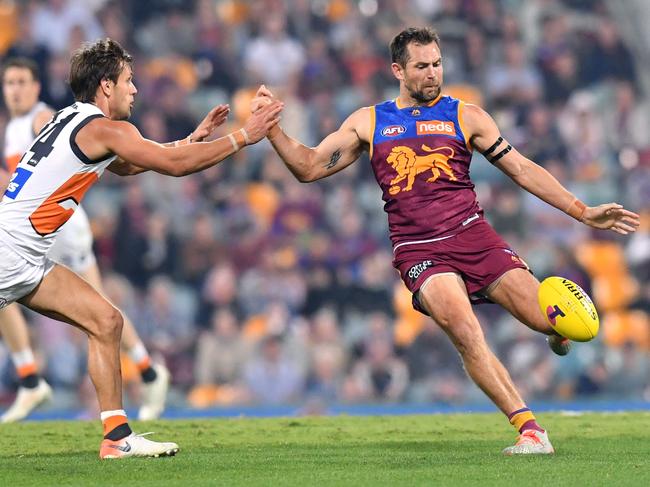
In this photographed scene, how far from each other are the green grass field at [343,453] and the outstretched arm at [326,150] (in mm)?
1861

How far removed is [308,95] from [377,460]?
10.1 m

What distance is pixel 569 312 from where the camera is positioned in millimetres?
7520

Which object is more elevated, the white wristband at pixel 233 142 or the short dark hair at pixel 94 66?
the short dark hair at pixel 94 66

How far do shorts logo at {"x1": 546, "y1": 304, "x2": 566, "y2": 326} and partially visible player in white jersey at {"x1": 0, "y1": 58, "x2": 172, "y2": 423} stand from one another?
4192 millimetres

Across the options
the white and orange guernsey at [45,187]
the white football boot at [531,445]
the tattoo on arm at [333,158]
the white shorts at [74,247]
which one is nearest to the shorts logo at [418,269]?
the tattoo on arm at [333,158]

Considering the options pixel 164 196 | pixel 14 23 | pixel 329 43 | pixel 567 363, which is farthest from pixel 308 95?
pixel 567 363

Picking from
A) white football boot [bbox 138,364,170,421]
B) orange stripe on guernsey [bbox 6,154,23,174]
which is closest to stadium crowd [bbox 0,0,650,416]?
white football boot [bbox 138,364,170,421]

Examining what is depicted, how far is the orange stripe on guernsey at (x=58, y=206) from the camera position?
23.7 ft

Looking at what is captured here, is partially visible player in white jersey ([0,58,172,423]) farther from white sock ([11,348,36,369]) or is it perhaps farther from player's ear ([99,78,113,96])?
player's ear ([99,78,113,96])

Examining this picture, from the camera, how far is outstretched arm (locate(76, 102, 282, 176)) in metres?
7.06

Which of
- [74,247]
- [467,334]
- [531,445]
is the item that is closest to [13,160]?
[74,247]

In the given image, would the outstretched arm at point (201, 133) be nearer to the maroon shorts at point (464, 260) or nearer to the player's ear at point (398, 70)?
the player's ear at point (398, 70)

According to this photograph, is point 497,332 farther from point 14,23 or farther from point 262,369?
point 14,23

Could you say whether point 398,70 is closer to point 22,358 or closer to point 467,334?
point 467,334
